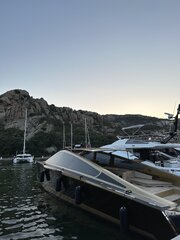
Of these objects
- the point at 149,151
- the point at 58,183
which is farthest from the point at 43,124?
the point at 58,183

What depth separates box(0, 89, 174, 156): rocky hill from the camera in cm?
9231

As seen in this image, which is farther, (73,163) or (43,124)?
(43,124)

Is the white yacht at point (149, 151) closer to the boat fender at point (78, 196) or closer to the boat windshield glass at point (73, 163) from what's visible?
the boat windshield glass at point (73, 163)

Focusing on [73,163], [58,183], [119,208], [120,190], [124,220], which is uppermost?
[73,163]

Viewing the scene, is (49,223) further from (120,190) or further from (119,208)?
(120,190)

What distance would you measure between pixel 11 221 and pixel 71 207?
90.4 inches

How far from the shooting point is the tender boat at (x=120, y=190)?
8.04 metres

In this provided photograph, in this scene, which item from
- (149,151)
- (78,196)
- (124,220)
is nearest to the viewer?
(124,220)

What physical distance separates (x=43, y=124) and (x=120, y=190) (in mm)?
115093

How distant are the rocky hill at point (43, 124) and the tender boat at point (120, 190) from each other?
7408 centimetres

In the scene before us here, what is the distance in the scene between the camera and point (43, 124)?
123m

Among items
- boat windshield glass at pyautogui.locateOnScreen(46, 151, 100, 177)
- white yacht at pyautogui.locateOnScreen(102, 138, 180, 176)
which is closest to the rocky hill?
white yacht at pyautogui.locateOnScreen(102, 138, 180, 176)

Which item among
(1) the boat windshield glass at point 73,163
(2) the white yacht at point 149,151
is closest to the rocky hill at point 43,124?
(2) the white yacht at point 149,151

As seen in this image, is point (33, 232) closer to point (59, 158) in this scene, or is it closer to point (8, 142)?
point (59, 158)
